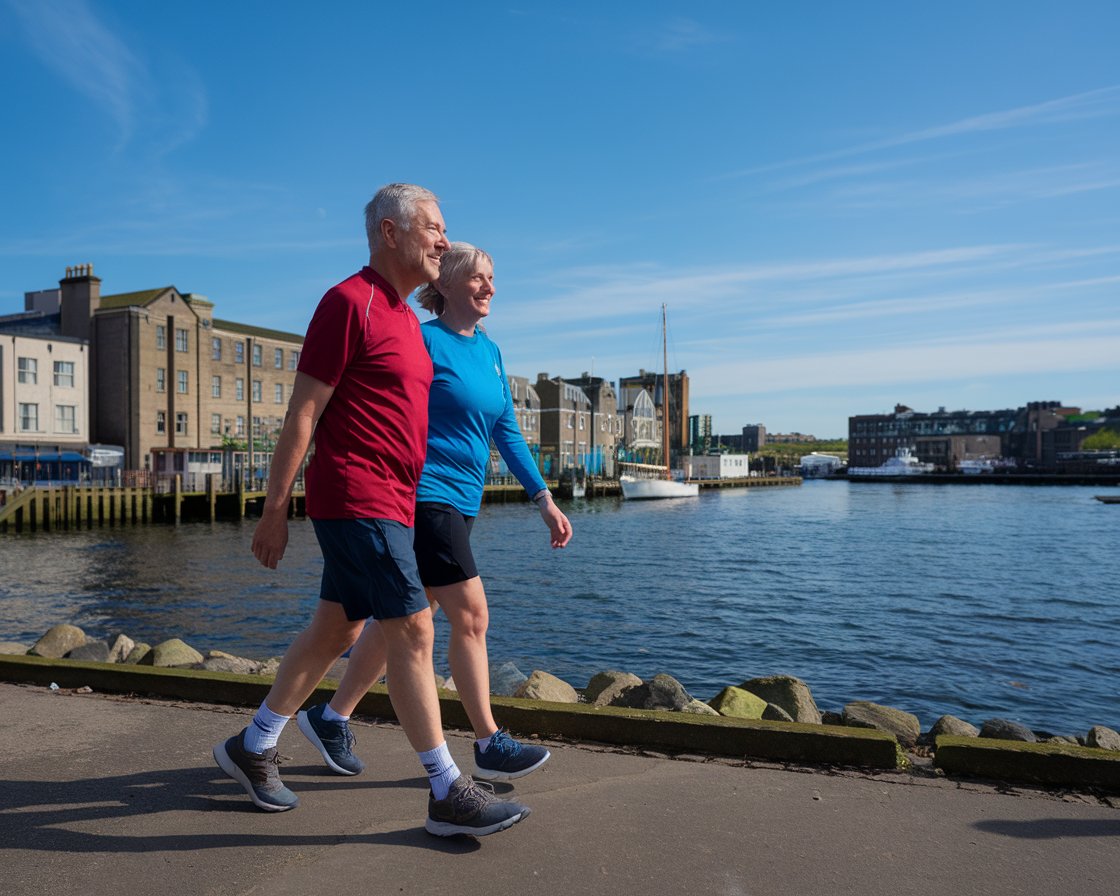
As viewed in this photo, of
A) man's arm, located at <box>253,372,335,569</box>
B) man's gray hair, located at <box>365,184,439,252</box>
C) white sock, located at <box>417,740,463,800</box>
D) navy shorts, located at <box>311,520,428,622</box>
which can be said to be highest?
man's gray hair, located at <box>365,184,439,252</box>

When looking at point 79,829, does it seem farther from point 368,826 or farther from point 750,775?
point 750,775

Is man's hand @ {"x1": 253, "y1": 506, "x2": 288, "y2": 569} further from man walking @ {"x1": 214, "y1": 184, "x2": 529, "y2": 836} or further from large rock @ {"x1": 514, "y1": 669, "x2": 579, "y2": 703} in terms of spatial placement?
large rock @ {"x1": 514, "y1": 669, "x2": 579, "y2": 703}

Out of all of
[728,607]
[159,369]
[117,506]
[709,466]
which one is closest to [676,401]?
[709,466]

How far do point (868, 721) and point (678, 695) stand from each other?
1592 millimetres

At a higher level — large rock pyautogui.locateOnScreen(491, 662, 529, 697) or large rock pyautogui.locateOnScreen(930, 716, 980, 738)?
large rock pyautogui.locateOnScreen(491, 662, 529, 697)

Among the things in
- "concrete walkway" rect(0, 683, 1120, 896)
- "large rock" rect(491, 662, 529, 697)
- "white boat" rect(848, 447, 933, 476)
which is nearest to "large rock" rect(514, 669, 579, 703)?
"large rock" rect(491, 662, 529, 697)

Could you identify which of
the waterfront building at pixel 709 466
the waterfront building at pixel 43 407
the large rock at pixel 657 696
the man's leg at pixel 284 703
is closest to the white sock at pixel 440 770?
the man's leg at pixel 284 703

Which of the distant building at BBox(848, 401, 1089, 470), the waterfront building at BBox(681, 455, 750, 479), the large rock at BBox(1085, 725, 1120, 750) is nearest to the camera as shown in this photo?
the large rock at BBox(1085, 725, 1120, 750)

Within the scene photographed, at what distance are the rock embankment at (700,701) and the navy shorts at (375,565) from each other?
11.0ft

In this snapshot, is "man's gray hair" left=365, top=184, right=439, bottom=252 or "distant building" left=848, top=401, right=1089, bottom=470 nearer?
"man's gray hair" left=365, top=184, right=439, bottom=252

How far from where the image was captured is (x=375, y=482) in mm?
3262

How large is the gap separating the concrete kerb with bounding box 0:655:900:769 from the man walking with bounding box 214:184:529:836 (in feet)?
4.09

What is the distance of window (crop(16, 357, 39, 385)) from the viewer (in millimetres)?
45250

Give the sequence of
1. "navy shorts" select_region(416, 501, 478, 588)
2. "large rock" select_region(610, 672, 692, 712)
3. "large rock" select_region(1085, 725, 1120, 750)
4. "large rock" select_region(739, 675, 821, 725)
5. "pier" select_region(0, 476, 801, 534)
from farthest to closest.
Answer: "pier" select_region(0, 476, 801, 534) < "large rock" select_region(739, 675, 821, 725) < "large rock" select_region(1085, 725, 1120, 750) < "large rock" select_region(610, 672, 692, 712) < "navy shorts" select_region(416, 501, 478, 588)
